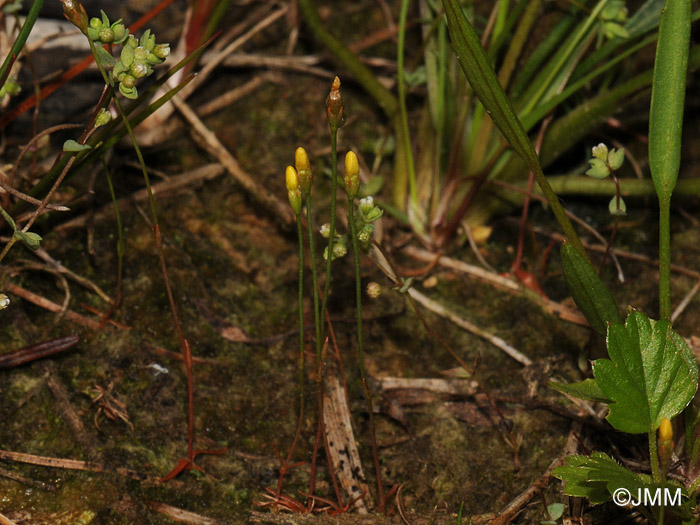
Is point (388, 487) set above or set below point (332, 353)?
below

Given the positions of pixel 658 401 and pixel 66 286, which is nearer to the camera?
pixel 658 401

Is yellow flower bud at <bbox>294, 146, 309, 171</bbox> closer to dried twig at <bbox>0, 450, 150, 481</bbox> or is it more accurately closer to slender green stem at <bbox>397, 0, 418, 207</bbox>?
dried twig at <bbox>0, 450, 150, 481</bbox>

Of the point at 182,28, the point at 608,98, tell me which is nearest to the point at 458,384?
the point at 608,98

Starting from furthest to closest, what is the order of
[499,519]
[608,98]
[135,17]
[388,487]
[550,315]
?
[135,17]
[550,315]
[608,98]
[388,487]
[499,519]

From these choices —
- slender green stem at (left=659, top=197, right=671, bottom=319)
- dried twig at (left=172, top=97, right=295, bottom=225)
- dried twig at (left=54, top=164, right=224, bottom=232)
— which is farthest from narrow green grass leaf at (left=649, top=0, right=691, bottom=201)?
dried twig at (left=54, top=164, right=224, bottom=232)

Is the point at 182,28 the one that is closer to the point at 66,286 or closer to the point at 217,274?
the point at 217,274

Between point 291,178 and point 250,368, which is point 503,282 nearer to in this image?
point 250,368

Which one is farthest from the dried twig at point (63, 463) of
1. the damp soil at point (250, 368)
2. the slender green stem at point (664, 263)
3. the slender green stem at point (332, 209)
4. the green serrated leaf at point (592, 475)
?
the slender green stem at point (664, 263)
